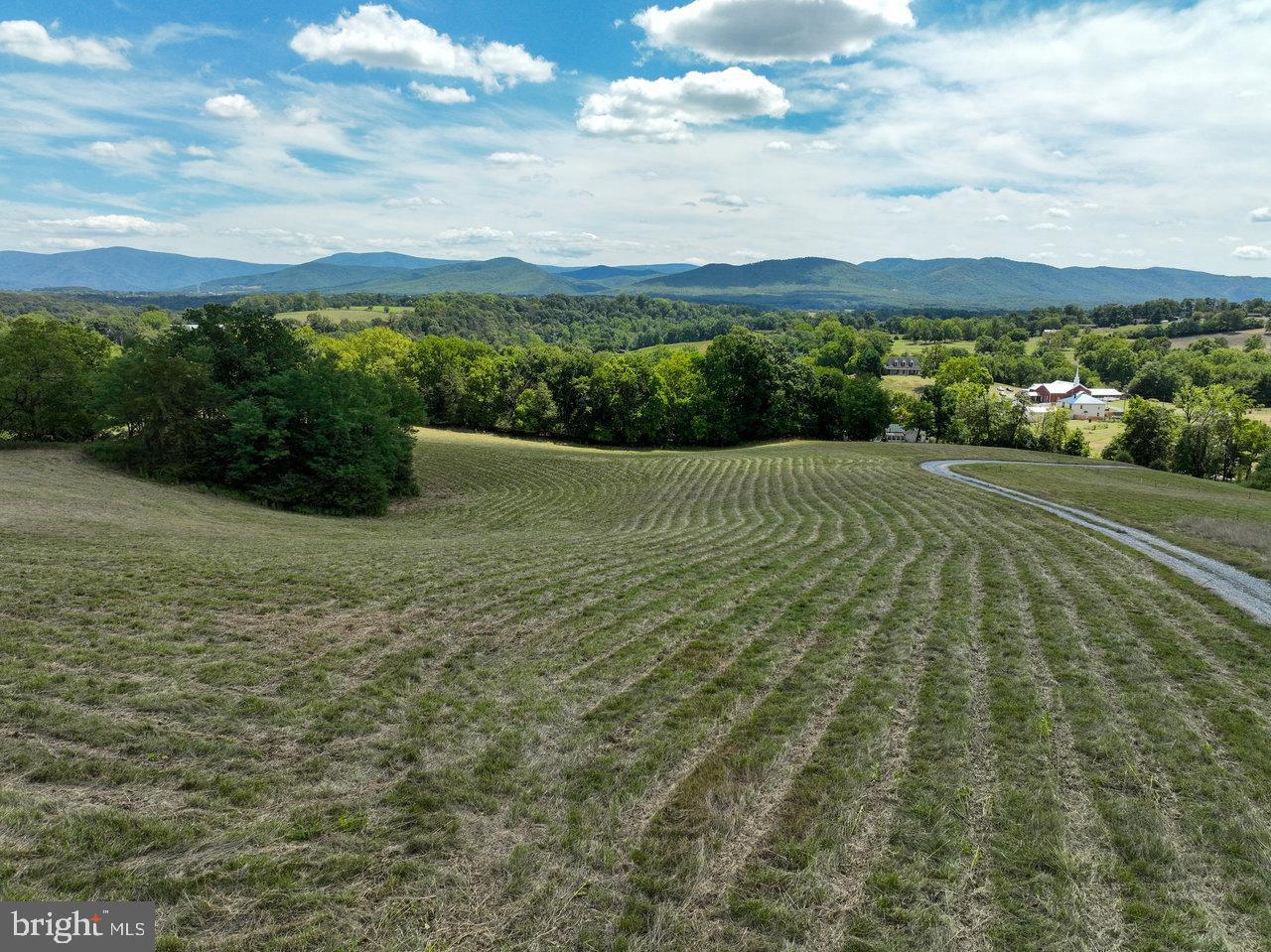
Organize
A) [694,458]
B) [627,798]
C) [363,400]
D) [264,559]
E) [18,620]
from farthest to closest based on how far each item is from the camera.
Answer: [694,458], [363,400], [264,559], [18,620], [627,798]

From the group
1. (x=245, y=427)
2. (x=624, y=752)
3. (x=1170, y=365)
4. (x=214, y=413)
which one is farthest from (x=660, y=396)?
(x=1170, y=365)

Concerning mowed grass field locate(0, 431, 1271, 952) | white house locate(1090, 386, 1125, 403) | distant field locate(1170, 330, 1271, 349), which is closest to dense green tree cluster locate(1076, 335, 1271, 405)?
white house locate(1090, 386, 1125, 403)

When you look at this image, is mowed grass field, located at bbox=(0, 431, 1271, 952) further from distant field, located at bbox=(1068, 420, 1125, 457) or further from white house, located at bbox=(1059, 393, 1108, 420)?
white house, located at bbox=(1059, 393, 1108, 420)

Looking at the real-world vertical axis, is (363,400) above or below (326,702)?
above

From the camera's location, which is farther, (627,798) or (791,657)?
(791,657)

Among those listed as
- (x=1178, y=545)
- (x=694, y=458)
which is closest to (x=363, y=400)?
(x=694, y=458)

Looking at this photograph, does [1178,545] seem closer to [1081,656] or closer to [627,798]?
[1081,656]

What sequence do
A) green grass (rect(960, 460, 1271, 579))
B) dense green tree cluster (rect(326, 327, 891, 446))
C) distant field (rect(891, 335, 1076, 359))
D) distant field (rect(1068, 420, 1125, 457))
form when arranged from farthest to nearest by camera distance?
distant field (rect(891, 335, 1076, 359)) < distant field (rect(1068, 420, 1125, 457)) < dense green tree cluster (rect(326, 327, 891, 446)) < green grass (rect(960, 460, 1271, 579))

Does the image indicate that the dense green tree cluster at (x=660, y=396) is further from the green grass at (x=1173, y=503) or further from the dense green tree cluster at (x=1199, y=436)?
the green grass at (x=1173, y=503)

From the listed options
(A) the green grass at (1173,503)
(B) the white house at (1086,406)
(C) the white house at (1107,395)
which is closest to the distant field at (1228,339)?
(C) the white house at (1107,395)
